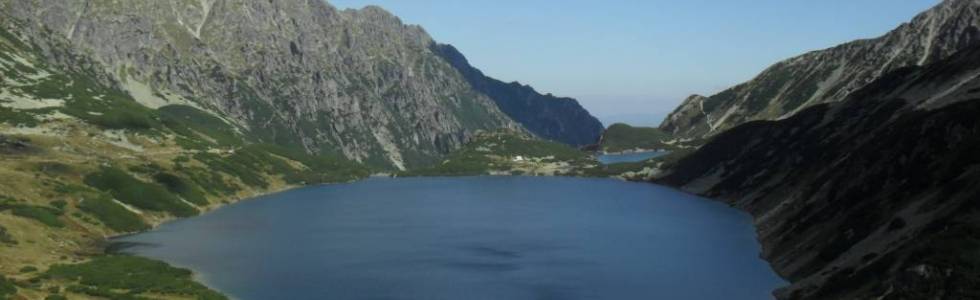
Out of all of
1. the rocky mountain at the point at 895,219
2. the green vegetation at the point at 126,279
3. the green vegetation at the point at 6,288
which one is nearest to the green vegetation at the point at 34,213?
the green vegetation at the point at 126,279

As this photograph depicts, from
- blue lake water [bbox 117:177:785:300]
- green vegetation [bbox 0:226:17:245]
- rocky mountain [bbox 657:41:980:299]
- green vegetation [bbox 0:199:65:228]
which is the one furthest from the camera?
green vegetation [bbox 0:199:65:228]

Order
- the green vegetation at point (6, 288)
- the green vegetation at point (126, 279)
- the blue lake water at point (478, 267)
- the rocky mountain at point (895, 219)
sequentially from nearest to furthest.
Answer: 1. the rocky mountain at point (895, 219)
2. the green vegetation at point (6, 288)
3. the green vegetation at point (126, 279)
4. the blue lake water at point (478, 267)

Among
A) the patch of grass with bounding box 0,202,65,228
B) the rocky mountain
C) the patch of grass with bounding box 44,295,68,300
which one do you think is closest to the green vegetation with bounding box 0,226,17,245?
the patch of grass with bounding box 0,202,65,228

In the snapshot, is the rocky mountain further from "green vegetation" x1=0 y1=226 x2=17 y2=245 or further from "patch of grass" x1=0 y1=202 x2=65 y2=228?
"patch of grass" x1=0 y1=202 x2=65 y2=228

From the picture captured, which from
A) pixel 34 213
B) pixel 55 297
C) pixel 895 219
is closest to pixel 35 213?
pixel 34 213

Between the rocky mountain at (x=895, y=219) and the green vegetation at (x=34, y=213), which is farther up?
the rocky mountain at (x=895, y=219)

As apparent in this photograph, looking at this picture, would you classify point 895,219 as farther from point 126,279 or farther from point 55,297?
point 55,297

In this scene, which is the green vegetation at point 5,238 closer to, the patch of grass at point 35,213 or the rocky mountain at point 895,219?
the patch of grass at point 35,213
